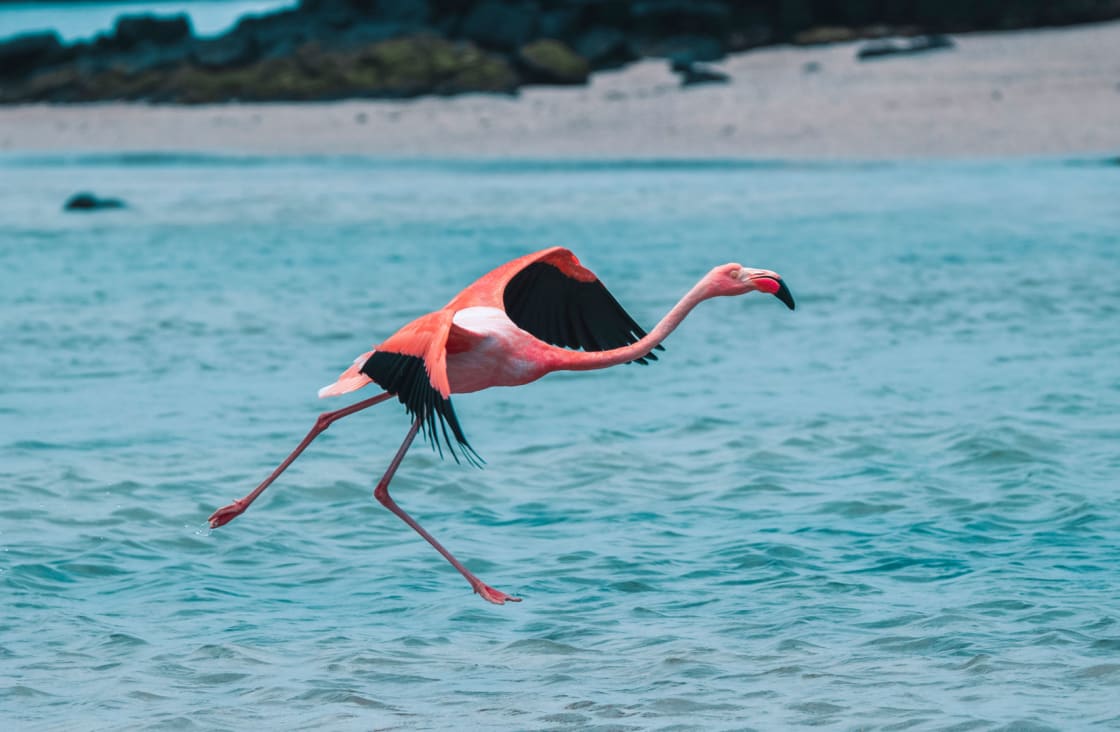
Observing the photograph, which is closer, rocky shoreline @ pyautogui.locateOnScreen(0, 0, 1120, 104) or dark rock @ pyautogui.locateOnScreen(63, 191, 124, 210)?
dark rock @ pyautogui.locateOnScreen(63, 191, 124, 210)

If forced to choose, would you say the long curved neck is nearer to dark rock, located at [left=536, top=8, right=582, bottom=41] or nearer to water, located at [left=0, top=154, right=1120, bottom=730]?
water, located at [left=0, top=154, right=1120, bottom=730]

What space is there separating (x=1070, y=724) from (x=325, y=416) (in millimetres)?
3144

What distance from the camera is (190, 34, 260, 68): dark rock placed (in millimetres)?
40062

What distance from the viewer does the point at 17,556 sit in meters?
7.70

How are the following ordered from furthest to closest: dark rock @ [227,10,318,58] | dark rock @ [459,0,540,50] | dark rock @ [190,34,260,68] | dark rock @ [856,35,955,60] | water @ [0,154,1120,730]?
dark rock @ [227,10,318,58], dark rock @ [190,34,260,68], dark rock @ [459,0,540,50], dark rock @ [856,35,955,60], water @ [0,154,1120,730]

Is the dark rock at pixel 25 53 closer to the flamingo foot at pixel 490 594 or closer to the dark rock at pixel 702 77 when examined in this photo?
the dark rock at pixel 702 77

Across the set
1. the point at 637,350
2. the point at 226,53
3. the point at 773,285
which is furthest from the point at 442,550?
the point at 226,53

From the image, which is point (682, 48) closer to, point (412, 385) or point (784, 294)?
point (412, 385)

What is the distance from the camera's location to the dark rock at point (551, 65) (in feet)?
111

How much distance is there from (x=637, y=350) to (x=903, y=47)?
1090 inches

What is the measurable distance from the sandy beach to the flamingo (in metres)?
19.2

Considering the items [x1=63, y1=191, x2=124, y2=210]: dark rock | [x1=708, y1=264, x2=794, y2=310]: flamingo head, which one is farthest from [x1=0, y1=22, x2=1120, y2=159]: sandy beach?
[x1=708, y1=264, x2=794, y2=310]: flamingo head

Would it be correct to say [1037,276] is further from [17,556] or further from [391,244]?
[17,556]

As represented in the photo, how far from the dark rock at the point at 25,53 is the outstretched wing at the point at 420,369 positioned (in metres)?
41.3
